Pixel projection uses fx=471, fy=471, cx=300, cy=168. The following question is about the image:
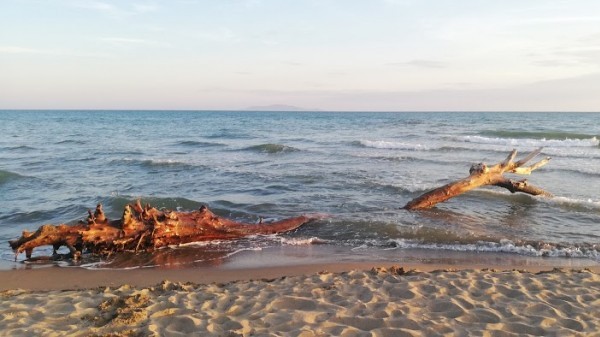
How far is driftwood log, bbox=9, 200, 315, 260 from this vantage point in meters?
6.86

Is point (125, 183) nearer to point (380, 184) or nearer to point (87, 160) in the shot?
point (87, 160)

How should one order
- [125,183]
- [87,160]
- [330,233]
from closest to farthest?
[330,233] → [125,183] → [87,160]

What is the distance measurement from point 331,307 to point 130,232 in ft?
12.8

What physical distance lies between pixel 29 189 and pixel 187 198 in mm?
4951

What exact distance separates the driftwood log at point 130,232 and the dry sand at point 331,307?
130 cm

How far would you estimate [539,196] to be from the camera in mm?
11852

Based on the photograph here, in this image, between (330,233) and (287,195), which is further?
(287,195)

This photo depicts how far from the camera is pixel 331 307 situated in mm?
4766

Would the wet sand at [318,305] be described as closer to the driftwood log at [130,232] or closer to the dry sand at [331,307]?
the dry sand at [331,307]

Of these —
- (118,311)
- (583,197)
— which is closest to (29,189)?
(118,311)

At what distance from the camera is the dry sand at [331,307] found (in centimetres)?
423

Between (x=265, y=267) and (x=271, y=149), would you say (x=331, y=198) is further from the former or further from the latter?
(x=271, y=149)

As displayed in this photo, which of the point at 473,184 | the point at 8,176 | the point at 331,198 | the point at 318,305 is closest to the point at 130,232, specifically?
the point at 318,305

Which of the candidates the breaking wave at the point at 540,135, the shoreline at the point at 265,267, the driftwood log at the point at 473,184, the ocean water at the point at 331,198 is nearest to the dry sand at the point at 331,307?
the shoreline at the point at 265,267
